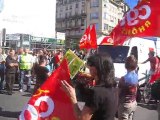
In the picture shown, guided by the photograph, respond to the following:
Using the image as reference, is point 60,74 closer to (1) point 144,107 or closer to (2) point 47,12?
(1) point 144,107

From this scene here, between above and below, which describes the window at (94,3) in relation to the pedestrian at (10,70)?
above

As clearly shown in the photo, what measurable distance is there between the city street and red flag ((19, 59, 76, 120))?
191 inches

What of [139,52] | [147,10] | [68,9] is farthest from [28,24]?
[68,9]

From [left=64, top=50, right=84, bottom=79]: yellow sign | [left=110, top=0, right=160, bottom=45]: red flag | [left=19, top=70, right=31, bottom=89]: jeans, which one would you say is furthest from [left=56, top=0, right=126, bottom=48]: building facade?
[left=64, top=50, right=84, bottom=79]: yellow sign

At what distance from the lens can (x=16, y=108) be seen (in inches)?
387

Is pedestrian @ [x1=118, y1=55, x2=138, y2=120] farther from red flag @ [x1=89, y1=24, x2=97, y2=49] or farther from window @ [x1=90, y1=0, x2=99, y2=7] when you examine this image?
window @ [x1=90, y1=0, x2=99, y2=7]

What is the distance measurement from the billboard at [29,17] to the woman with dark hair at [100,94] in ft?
135

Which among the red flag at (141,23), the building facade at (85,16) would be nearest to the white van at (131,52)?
the red flag at (141,23)

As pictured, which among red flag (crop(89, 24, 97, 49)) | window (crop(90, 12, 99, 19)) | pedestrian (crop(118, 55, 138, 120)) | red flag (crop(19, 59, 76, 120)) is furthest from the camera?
window (crop(90, 12, 99, 19))

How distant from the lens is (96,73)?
3371 mm

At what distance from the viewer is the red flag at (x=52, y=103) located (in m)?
3.88

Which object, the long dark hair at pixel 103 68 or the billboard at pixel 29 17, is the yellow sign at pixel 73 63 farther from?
the billboard at pixel 29 17

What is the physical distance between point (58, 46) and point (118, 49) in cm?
3164

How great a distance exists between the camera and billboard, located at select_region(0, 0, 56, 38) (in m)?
46.3
